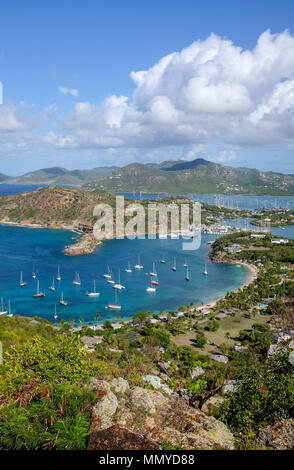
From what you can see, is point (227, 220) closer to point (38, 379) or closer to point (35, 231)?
point (35, 231)

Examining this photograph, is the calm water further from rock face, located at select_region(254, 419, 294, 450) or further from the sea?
rock face, located at select_region(254, 419, 294, 450)

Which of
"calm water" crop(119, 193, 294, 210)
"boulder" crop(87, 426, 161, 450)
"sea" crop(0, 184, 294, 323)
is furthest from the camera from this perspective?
"calm water" crop(119, 193, 294, 210)

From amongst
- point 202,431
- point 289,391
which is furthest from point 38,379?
point 289,391

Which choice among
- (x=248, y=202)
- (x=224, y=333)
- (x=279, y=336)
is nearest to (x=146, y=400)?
(x=279, y=336)

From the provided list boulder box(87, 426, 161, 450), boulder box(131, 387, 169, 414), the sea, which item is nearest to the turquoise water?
the sea

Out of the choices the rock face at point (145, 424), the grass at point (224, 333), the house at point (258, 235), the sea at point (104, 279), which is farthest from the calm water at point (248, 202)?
the rock face at point (145, 424)

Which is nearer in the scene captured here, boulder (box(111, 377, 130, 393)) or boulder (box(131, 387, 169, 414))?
boulder (box(131, 387, 169, 414))
